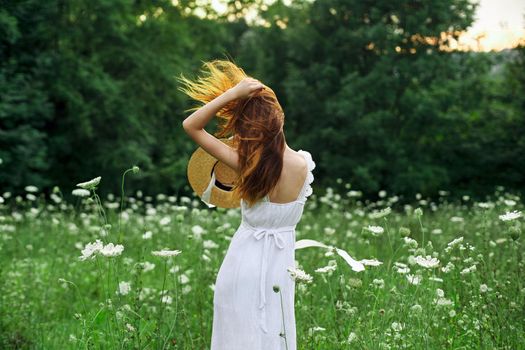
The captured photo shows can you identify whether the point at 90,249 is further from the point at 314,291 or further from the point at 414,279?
the point at 314,291

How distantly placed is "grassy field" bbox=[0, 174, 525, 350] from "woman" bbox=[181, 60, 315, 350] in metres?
0.25

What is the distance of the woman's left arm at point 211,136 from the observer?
347cm

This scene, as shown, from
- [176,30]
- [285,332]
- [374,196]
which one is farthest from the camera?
[374,196]

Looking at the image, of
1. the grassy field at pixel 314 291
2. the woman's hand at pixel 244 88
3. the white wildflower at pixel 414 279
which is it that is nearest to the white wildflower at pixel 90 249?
the grassy field at pixel 314 291

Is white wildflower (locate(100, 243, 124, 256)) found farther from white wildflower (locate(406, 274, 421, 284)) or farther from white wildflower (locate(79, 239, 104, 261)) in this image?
white wildflower (locate(406, 274, 421, 284))

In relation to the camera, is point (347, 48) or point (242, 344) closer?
point (242, 344)

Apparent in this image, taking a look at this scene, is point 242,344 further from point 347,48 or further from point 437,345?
point 347,48

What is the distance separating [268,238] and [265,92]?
0.70 metres

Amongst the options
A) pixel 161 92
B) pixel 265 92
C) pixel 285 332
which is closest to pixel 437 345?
pixel 285 332

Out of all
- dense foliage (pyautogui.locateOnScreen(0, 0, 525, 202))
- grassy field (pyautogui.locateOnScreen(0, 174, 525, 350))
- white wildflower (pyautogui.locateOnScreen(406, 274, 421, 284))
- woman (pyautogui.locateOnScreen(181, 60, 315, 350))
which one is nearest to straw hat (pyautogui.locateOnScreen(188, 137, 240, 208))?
woman (pyautogui.locateOnScreen(181, 60, 315, 350))

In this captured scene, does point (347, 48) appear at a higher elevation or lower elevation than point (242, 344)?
higher

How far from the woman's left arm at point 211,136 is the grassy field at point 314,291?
0.51 m

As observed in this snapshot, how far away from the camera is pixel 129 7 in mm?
21797

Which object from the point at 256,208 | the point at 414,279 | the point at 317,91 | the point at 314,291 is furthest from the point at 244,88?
the point at 317,91
